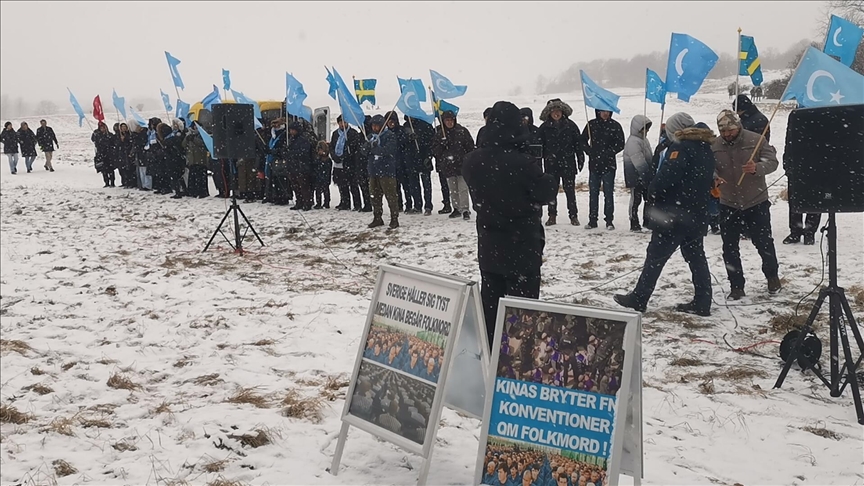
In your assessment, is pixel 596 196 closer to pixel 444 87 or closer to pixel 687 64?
pixel 687 64

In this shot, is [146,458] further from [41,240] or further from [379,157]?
[41,240]

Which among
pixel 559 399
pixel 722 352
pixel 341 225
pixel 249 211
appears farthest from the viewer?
pixel 249 211

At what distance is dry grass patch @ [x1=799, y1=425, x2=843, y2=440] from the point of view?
4.33 m

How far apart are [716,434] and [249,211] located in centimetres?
1277

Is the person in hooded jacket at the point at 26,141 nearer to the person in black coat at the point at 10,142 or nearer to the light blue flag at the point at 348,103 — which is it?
the person in black coat at the point at 10,142

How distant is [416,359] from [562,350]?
894 millimetres

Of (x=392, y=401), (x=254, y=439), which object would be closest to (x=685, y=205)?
(x=392, y=401)

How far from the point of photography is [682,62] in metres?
9.09

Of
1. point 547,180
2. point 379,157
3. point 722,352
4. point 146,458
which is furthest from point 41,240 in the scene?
point 722,352

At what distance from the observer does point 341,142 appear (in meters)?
14.1

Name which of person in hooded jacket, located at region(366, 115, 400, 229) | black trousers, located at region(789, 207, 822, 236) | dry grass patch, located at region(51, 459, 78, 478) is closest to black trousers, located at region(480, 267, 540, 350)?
dry grass patch, located at region(51, 459, 78, 478)

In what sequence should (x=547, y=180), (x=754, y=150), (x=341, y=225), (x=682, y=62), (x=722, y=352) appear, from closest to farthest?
(x=547, y=180), (x=722, y=352), (x=754, y=150), (x=682, y=62), (x=341, y=225)

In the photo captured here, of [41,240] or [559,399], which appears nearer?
[559,399]

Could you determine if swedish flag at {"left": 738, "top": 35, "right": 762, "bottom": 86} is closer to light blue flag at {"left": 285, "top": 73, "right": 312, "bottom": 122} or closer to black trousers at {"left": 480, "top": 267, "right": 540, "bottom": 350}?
black trousers at {"left": 480, "top": 267, "right": 540, "bottom": 350}
